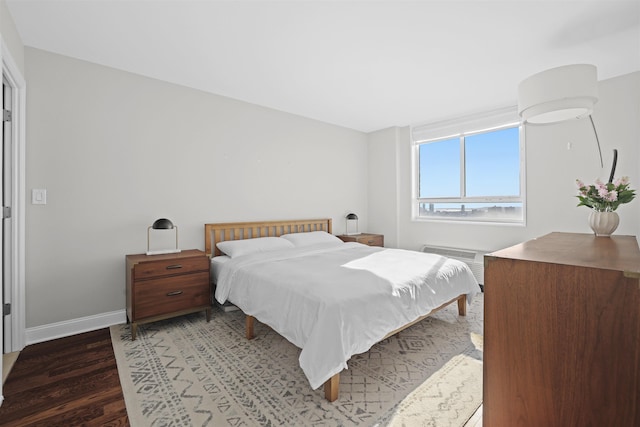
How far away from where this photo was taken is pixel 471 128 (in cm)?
410

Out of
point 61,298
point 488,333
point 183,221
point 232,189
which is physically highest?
point 232,189

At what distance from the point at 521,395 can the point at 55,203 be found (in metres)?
3.44

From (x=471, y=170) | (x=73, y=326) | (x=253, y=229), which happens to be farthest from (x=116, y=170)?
(x=471, y=170)

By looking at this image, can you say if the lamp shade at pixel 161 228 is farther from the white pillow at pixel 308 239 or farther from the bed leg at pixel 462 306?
the bed leg at pixel 462 306

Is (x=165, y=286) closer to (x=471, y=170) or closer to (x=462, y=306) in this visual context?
(x=462, y=306)

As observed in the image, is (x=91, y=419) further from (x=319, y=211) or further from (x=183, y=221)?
(x=319, y=211)

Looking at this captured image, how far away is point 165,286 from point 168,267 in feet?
0.55

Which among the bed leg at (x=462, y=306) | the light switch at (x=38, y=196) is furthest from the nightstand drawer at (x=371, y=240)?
the light switch at (x=38, y=196)

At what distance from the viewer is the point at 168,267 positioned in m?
2.62

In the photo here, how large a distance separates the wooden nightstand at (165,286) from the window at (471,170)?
11.4 feet

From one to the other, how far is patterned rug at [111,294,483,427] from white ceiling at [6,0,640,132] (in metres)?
2.47

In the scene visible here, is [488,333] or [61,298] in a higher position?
[488,333]

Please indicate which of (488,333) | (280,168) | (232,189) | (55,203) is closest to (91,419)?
(55,203)

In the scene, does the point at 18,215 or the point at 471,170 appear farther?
the point at 471,170
